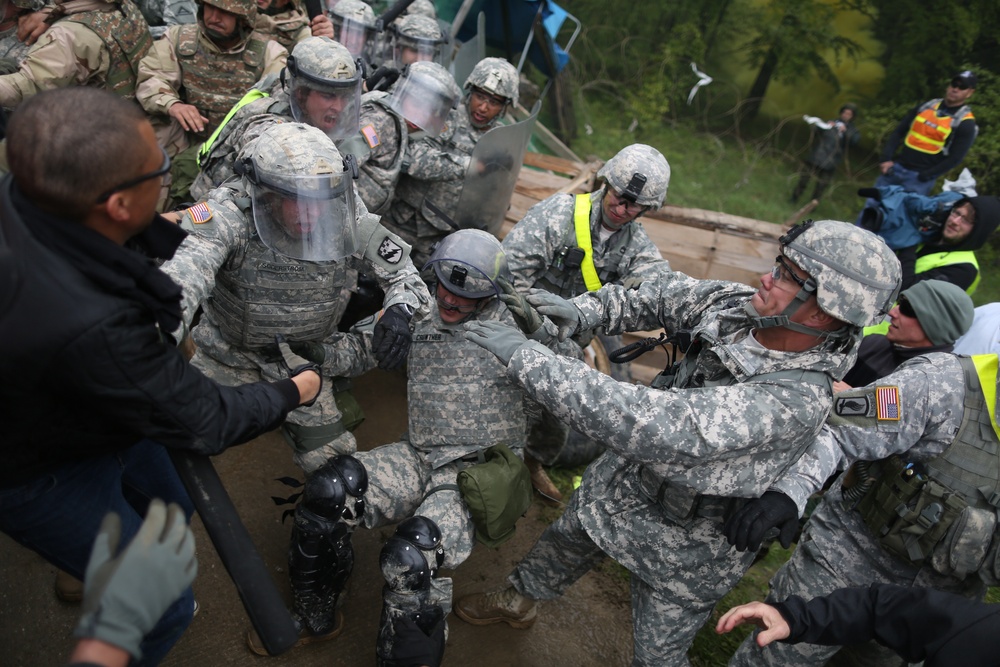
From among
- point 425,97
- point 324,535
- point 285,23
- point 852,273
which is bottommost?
point 324,535

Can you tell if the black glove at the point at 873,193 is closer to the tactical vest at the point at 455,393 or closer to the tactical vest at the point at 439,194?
the tactical vest at the point at 439,194

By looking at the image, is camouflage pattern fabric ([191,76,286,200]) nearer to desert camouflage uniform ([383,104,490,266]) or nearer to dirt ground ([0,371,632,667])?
desert camouflage uniform ([383,104,490,266])

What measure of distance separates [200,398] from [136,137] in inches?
27.1

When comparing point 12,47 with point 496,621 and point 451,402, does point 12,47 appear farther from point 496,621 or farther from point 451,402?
point 496,621

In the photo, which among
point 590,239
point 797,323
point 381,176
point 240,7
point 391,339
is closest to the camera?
point 797,323

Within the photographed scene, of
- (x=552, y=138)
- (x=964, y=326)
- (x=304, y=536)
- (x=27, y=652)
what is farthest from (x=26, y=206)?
(x=552, y=138)

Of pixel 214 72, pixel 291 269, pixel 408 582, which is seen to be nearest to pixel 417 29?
pixel 214 72

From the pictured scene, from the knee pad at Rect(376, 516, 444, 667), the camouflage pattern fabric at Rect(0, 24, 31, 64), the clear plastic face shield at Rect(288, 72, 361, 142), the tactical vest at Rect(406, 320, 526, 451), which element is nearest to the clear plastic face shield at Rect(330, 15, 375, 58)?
the clear plastic face shield at Rect(288, 72, 361, 142)

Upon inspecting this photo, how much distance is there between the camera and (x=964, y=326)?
332 cm

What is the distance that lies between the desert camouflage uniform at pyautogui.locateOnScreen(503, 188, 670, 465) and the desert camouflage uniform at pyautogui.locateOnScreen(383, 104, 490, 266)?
35.1 inches

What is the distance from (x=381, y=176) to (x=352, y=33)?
2.34m

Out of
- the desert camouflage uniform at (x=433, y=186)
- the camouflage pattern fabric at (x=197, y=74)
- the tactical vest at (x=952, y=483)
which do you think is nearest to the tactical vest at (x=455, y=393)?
the tactical vest at (x=952, y=483)

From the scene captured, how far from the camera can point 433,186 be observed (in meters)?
5.00

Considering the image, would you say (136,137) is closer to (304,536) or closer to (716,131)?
(304,536)
